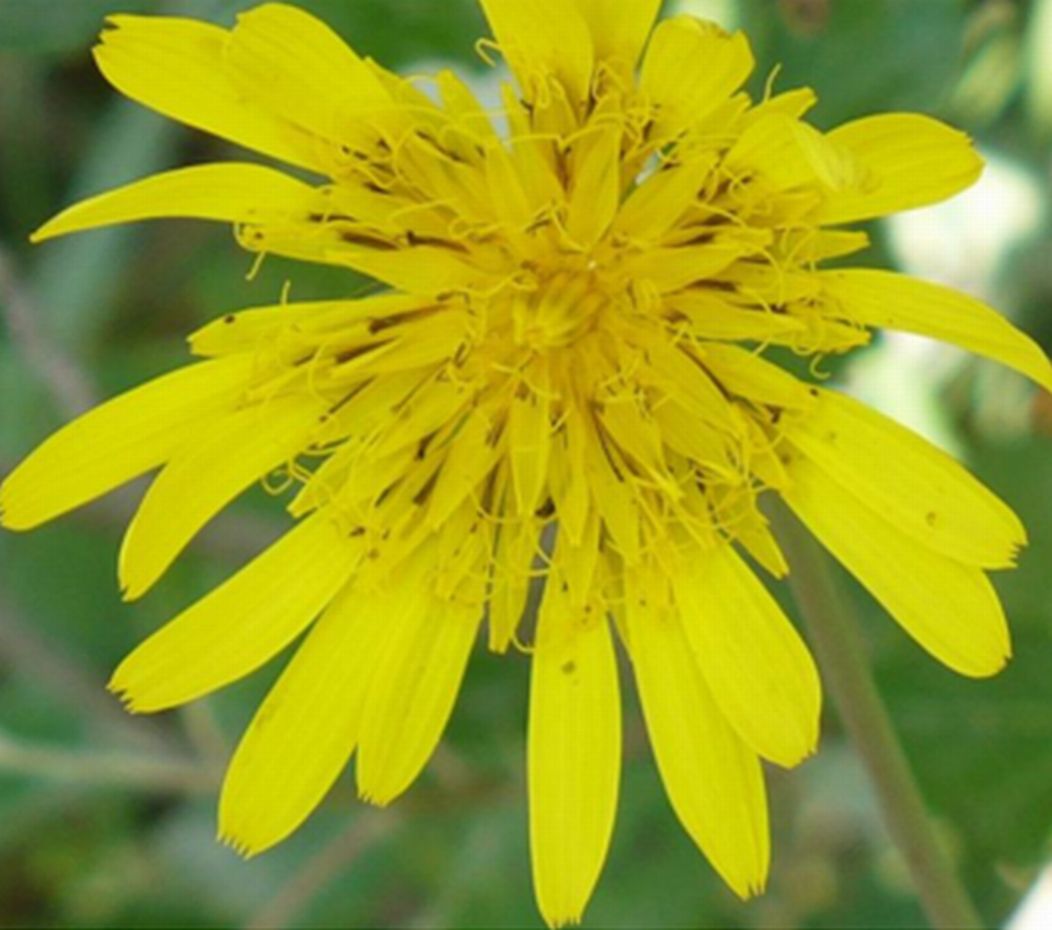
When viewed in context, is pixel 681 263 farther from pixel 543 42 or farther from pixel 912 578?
pixel 912 578

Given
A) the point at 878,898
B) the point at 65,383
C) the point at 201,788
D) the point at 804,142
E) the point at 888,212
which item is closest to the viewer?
the point at 804,142

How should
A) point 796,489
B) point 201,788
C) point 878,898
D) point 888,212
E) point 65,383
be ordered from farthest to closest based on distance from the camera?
point 878,898 → point 201,788 → point 65,383 → point 796,489 → point 888,212

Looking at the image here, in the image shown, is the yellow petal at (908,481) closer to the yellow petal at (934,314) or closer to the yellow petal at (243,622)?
the yellow petal at (934,314)

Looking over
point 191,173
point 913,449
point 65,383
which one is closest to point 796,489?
point 913,449

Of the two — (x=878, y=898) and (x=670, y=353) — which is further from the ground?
(x=670, y=353)

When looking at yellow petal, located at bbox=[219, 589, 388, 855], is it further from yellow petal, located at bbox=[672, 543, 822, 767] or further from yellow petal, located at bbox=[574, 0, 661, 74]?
yellow petal, located at bbox=[574, 0, 661, 74]

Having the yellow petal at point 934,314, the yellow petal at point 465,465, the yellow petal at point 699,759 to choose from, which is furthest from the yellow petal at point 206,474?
the yellow petal at point 934,314

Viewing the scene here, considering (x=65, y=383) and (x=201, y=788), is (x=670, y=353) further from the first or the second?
(x=201, y=788)

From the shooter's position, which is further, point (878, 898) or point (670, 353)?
point (878, 898)
